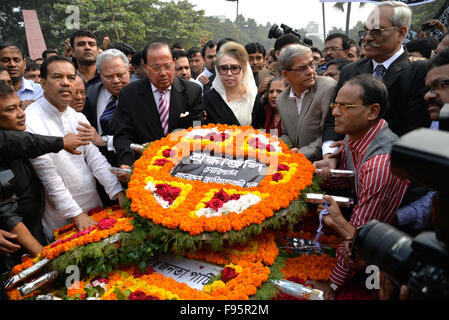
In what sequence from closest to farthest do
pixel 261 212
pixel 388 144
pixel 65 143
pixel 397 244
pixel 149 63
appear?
pixel 397 244, pixel 388 144, pixel 261 212, pixel 65 143, pixel 149 63

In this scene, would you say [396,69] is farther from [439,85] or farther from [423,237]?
[423,237]

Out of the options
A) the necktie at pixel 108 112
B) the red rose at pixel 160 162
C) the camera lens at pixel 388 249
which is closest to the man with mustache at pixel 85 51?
the necktie at pixel 108 112

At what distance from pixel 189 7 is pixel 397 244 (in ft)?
121

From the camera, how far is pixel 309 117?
11.4 feet

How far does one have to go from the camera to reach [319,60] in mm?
7488

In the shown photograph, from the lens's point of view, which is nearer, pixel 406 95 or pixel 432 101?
pixel 432 101

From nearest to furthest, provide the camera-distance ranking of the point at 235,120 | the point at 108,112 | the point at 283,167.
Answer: the point at 283,167 < the point at 235,120 < the point at 108,112

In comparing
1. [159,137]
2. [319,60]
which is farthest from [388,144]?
[319,60]

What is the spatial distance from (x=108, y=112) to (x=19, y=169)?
5.18ft

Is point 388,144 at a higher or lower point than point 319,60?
lower

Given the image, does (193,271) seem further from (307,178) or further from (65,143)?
(65,143)

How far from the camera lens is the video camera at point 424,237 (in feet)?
3.01

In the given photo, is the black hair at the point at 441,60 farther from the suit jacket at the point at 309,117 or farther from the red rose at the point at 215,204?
the red rose at the point at 215,204

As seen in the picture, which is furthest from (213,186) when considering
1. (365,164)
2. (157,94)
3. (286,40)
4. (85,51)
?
(85,51)
